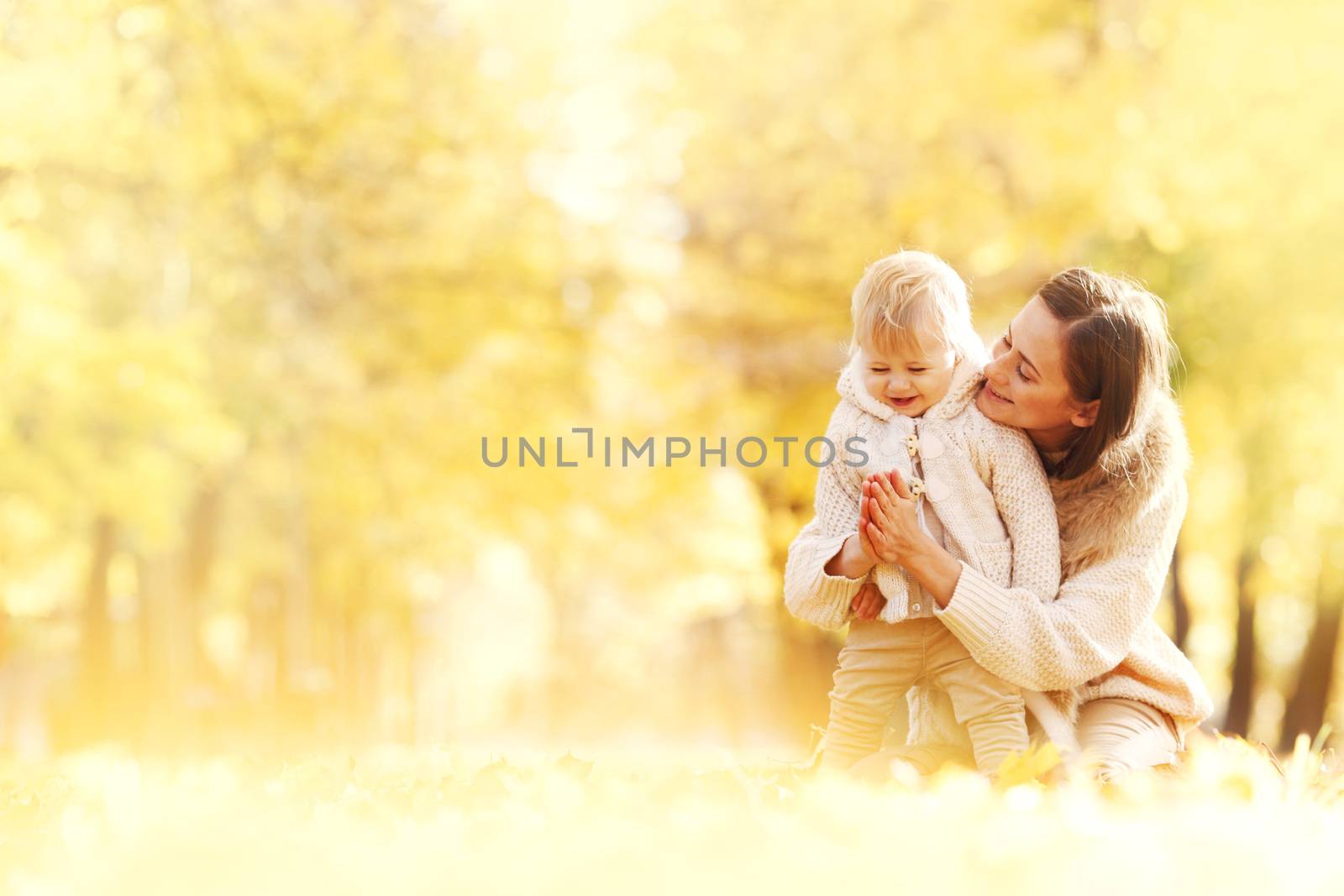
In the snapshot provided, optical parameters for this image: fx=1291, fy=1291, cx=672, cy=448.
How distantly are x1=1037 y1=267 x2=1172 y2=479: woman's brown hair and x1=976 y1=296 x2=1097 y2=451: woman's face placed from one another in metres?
0.03

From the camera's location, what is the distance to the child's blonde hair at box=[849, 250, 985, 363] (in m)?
3.39

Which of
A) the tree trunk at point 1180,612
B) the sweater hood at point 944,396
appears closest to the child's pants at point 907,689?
the sweater hood at point 944,396

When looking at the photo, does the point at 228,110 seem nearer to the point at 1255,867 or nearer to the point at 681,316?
the point at 681,316

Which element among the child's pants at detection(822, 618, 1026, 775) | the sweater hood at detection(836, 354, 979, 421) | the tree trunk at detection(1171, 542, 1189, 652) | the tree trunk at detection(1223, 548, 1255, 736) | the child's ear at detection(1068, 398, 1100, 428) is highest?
the sweater hood at detection(836, 354, 979, 421)

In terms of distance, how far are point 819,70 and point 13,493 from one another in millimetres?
8088

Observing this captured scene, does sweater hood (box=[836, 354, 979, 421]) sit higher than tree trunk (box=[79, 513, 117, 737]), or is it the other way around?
sweater hood (box=[836, 354, 979, 421])

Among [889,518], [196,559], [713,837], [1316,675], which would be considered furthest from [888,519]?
[196,559]

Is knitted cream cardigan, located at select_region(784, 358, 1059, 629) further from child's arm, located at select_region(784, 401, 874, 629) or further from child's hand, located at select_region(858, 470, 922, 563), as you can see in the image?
child's hand, located at select_region(858, 470, 922, 563)

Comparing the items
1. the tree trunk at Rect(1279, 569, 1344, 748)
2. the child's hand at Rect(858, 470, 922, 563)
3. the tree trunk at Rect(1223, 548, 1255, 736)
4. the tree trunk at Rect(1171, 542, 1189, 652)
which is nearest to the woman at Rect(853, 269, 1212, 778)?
the child's hand at Rect(858, 470, 922, 563)

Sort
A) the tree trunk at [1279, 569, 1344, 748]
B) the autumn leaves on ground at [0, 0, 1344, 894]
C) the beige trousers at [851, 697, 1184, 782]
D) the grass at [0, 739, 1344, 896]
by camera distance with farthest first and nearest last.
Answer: the tree trunk at [1279, 569, 1344, 748] < the autumn leaves on ground at [0, 0, 1344, 894] < the beige trousers at [851, 697, 1184, 782] < the grass at [0, 739, 1344, 896]

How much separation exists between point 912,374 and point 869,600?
24.4 inches

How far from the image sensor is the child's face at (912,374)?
136 inches

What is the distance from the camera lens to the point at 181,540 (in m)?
16.3

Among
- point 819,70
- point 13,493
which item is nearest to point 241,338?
point 13,493
